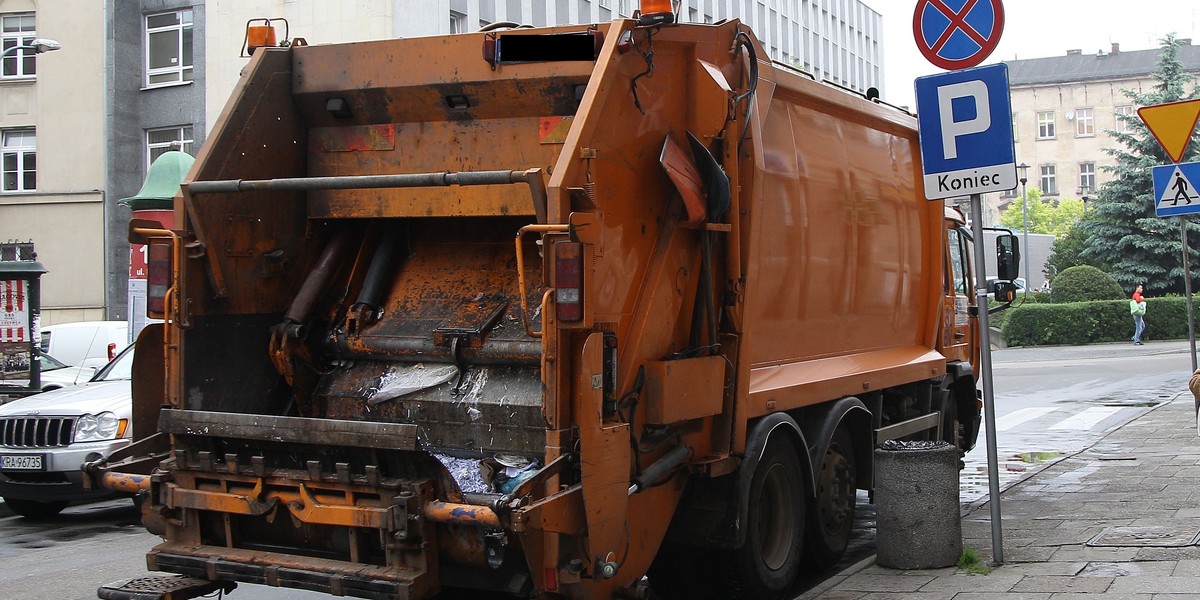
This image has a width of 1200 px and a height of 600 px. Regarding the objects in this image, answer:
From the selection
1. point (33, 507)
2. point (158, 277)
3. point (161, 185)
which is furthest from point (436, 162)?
point (161, 185)

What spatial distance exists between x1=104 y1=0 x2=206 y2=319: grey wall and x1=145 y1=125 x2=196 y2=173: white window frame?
0.46ft

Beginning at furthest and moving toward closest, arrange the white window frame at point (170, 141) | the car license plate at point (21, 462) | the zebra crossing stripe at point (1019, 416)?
the white window frame at point (170, 141) < the zebra crossing stripe at point (1019, 416) < the car license plate at point (21, 462)

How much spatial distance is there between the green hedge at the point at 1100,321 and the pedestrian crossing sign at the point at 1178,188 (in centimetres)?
2393

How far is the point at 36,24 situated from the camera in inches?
1251

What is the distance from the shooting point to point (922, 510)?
7051mm

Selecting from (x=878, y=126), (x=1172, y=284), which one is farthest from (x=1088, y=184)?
(x=878, y=126)

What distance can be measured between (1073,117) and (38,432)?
90339 millimetres

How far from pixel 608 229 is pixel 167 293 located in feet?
7.56

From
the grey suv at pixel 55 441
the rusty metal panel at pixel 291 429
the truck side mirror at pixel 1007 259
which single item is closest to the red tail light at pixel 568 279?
the rusty metal panel at pixel 291 429

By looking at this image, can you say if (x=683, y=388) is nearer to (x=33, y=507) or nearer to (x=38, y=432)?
(x=38, y=432)

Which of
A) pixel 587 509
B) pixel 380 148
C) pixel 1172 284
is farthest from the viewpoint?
pixel 1172 284

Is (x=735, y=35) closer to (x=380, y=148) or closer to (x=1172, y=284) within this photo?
(x=380, y=148)

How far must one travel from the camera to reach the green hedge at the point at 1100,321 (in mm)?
34969

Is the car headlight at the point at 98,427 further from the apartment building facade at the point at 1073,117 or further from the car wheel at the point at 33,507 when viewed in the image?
the apartment building facade at the point at 1073,117
